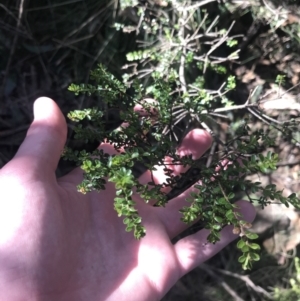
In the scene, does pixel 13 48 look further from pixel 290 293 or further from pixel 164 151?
pixel 290 293

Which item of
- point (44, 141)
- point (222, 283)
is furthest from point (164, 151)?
point (222, 283)

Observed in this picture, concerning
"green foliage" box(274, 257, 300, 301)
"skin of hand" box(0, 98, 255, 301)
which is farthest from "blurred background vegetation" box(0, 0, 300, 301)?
"skin of hand" box(0, 98, 255, 301)

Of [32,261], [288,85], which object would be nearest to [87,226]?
[32,261]

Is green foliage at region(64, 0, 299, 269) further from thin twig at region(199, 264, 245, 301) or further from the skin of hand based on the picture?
thin twig at region(199, 264, 245, 301)

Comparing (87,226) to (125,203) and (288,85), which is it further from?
(288,85)

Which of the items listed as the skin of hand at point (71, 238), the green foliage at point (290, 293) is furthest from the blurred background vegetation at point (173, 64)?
the skin of hand at point (71, 238)

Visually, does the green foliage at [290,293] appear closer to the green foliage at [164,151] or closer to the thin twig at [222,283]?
the thin twig at [222,283]
